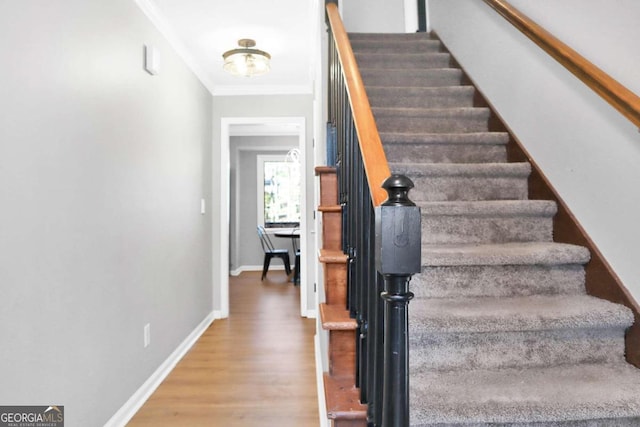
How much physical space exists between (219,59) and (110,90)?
1.61m

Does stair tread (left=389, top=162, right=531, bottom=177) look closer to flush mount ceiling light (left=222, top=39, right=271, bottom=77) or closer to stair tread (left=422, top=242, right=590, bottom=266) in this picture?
stair tread (left=422, top=242, right=590, bottom=266)

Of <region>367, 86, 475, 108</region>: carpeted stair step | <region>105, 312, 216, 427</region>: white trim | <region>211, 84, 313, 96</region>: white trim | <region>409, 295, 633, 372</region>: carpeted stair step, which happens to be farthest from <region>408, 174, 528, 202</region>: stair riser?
<region>211, 84, 313, 96</region>: white trim

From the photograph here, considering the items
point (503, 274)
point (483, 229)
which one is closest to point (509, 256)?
point (503, 274)

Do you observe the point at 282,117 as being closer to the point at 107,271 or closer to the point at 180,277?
the point at 180,277

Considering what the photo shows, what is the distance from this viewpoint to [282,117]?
4.03m

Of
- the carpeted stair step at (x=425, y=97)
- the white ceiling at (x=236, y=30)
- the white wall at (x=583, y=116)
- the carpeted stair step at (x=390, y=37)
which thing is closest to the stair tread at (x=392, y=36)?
the carpeted stair step at (x=390, y=37)

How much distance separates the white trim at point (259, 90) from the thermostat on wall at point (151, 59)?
152 cm

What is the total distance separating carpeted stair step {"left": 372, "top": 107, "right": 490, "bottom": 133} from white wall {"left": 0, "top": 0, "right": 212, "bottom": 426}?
150 cm

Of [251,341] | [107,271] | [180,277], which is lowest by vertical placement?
[251,341]

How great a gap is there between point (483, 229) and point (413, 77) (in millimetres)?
1570

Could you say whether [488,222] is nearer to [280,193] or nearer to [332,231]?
[332,231]

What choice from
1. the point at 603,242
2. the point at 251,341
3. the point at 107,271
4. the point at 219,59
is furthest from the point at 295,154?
the point at 603,242

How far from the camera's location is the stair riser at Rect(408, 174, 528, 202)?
188cm

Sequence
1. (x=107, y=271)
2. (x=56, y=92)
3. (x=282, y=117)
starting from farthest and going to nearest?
(x=282, y=117) < (x=107, y=271) < (x=56, y=92)
